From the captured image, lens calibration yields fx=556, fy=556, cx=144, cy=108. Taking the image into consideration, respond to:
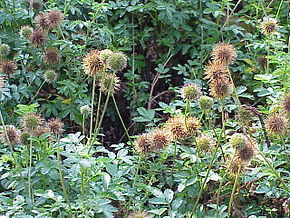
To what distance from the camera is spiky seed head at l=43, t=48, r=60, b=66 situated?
9.12 feet

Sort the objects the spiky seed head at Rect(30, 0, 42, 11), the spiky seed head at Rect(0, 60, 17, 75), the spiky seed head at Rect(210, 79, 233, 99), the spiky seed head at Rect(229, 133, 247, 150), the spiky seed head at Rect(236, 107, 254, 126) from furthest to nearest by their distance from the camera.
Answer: the spiky seed head at Rect(30, 0, 42, 11), the spiky seed head at Rect(0, 60, 17, 75), the spiky seed head at Rect(236, 107, 254, 126), the spiky seed head at Rect(210, 79, 233, 99), the spiky seed head at Rect(229, 133, 247, 150)

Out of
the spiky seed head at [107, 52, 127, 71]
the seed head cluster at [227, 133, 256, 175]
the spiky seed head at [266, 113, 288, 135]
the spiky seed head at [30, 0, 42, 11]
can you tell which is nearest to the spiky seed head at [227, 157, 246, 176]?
the seed head cluster at [227, 133, 256, 175]

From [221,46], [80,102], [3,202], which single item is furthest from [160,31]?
[3,202]

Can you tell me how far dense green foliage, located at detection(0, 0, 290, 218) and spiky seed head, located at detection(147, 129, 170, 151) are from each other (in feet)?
0.07

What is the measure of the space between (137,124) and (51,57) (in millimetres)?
645

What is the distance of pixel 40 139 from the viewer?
6.89 ft

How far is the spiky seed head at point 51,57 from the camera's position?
9.12 feet

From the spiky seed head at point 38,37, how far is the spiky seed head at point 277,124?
47.8 inches

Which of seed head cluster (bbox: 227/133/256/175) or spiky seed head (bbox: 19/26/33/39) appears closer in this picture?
seed head cluster (bbox: 227/133/256/175)

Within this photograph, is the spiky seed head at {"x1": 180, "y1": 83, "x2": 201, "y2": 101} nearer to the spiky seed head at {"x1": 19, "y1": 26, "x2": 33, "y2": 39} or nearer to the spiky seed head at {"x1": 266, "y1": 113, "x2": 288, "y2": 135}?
the spiky seed head at {"x1": 266, "y1": 113, "x2": 288, "y2": 135}

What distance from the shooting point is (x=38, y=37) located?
2.71 meters

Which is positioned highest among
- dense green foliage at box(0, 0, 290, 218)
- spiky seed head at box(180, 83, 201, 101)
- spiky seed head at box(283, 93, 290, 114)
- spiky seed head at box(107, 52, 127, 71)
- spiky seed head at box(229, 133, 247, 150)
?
spiky seed head at box(107, 52, 127, 71)

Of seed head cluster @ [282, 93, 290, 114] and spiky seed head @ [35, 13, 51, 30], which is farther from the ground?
spiky seed head @ [35, 13, 51, 30]

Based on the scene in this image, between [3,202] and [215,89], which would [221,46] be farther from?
[3,202]
